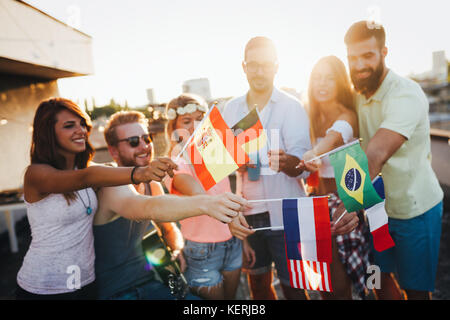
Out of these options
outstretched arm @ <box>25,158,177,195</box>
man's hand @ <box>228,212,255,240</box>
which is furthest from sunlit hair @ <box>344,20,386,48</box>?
outstretched arm @ <box>25,158,177,195</box>

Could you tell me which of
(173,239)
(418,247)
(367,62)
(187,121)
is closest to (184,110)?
(187,121)

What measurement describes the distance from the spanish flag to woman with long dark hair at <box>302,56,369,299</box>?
2.72ft

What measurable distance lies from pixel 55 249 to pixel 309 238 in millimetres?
1857

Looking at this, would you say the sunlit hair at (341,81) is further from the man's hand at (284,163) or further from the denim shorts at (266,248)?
the denim shorts at (266,248)

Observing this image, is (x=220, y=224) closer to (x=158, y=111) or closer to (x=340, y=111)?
(x=158, y=111)

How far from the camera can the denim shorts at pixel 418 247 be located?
8.15 feet

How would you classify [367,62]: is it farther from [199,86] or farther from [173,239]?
[173,239]

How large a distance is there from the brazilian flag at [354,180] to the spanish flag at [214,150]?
72cm

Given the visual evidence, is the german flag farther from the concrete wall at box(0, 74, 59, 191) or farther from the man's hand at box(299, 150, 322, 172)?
the concrete wall at box(0, 74, 59, 191)

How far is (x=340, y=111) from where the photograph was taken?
2.60 metres

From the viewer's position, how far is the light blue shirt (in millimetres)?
2512

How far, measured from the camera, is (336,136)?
2377 mm

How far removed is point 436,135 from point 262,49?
18.9 ft

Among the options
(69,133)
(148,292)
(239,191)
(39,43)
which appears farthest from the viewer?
(39,43)
